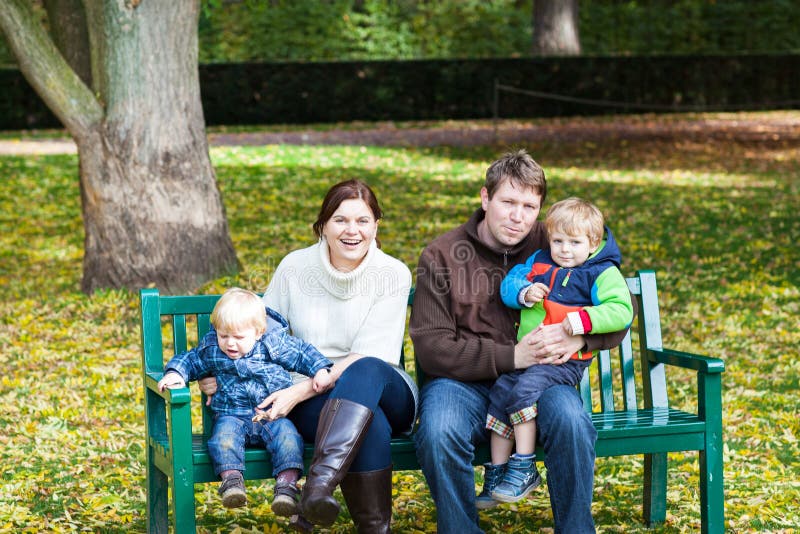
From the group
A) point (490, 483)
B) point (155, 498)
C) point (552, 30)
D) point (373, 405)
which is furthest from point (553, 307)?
point (552, 30)

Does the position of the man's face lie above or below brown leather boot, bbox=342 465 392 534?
above

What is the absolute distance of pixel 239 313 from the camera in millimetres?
3844

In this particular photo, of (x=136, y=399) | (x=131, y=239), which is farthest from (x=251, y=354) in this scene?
(x=131, y=239)

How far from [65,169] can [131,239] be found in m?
8.02

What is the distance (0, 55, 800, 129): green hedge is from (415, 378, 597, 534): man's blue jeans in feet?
64.6

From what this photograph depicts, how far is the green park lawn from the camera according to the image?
4.71m

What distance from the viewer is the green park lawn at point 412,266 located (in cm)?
471

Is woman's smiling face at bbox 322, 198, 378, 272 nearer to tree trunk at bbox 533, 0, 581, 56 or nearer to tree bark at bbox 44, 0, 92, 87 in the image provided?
tree bark at bbox 44, 0, 92, 87

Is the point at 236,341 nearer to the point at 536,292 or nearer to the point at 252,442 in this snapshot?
the point at 252,442

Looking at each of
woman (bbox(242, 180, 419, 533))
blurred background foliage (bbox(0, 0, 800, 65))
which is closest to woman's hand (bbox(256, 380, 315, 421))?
woman (bbox(242, 180, 419, 533))

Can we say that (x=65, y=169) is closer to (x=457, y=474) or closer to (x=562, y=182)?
(x=562, y=182)

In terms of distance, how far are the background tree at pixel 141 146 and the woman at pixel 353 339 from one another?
4.59 meters

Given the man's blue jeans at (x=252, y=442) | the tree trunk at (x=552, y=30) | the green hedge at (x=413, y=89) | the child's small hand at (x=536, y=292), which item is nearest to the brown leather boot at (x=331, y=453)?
the man's blue jeans at (x=252, y=442)

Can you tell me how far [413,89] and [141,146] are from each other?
15.6 meters
